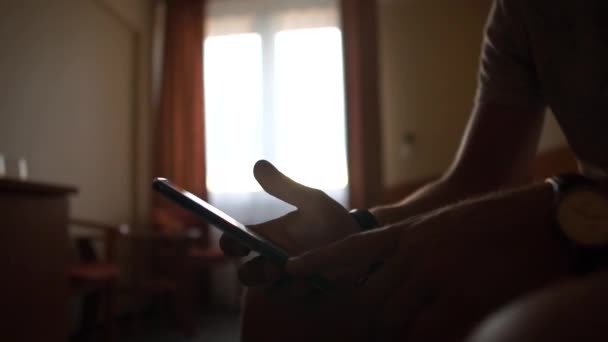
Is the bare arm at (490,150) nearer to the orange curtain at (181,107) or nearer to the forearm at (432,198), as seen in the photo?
the forearm at (432,198)

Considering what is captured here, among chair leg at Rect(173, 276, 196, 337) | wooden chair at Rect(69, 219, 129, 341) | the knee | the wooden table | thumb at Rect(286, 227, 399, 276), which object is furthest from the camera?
chair leg at Rect(173, 276, 196, 337)

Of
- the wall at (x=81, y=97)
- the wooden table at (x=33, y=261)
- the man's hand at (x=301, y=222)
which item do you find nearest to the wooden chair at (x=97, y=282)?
the wall at (x=81, y=97)

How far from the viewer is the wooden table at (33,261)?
1.35 m

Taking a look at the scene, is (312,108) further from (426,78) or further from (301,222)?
(301,222)

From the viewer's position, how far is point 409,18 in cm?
382

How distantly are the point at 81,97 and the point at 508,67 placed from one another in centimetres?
296

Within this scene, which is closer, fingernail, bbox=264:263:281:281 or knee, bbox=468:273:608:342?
knee, bbox=468:273:608:342

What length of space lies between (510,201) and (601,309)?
0.17m

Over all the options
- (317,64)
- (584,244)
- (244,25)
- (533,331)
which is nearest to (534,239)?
(584,244)

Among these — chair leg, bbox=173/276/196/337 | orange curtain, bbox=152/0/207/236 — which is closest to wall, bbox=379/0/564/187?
orange curtain, bbox=152/0/207/236

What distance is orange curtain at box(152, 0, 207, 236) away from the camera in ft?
12.5

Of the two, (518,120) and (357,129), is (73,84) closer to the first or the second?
(357,129)

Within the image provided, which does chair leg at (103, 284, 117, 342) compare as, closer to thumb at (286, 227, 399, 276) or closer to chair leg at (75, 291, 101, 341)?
chair leg at (75, 291, 101, 341)

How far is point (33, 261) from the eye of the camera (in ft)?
4.79
